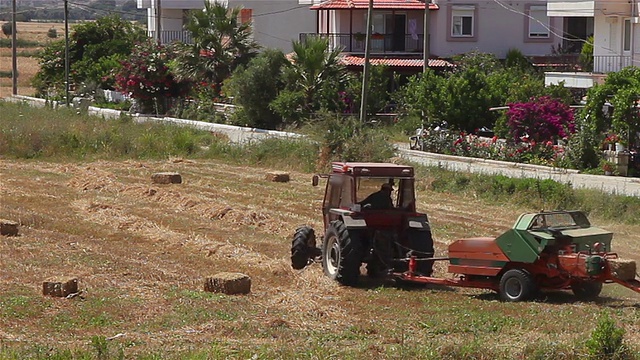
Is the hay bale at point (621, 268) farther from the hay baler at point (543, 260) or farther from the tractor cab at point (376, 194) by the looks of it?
the tractor cab at point (376, 194)

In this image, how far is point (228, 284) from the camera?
54.2ft

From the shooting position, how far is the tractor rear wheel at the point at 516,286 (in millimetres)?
16031

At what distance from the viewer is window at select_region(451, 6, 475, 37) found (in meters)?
56.4

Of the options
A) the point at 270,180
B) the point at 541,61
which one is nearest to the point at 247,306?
the point at 270,180

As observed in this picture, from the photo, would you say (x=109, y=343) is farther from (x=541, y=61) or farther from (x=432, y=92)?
(x=541, y=61)

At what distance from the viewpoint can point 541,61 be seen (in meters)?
56.0

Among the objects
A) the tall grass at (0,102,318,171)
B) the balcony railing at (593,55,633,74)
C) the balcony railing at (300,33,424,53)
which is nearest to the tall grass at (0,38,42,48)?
the balcony railing at (300,33,424,53)

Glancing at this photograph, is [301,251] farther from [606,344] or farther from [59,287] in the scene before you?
[606,344]

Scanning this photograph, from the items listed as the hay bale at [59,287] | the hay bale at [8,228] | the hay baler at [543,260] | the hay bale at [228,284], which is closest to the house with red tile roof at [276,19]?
the hay bale at [8,228]

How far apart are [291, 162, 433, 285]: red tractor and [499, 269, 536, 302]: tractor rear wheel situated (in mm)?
1408

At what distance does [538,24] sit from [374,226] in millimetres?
41762

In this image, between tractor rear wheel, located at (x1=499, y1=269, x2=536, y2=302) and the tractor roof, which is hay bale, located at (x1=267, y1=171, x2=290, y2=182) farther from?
tractor rear wheel, located at (x1=499, y1=269, x2=536, y2=302)

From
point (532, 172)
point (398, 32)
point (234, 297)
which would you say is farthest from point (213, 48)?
point (234, 297)

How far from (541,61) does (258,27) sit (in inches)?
679
